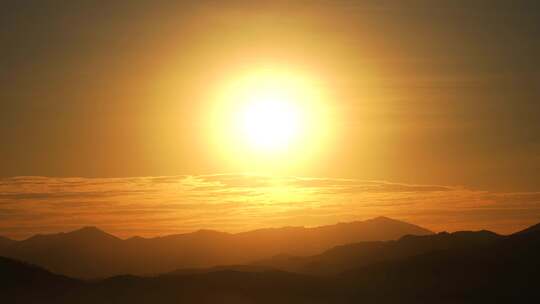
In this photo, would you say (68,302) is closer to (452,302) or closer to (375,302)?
(375,302)

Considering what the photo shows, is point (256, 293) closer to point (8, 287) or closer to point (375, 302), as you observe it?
point (375, 302)

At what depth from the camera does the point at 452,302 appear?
198 metres

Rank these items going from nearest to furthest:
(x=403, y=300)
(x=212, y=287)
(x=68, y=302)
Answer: (x=68, y=302), (x=212, y=287), (x=403, y=300)

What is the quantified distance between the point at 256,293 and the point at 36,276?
5515 centimetres

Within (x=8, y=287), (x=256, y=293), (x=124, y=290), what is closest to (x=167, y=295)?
(x=124, y=290)

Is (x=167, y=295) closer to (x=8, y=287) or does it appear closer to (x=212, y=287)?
(x=212, y=287)

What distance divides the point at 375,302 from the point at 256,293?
92.8 feet

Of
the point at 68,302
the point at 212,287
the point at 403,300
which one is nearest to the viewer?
the point at 68,302

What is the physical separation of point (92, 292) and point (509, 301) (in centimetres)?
9983

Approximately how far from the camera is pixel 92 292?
579ft

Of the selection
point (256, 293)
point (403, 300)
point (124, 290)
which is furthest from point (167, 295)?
point (403, 300)

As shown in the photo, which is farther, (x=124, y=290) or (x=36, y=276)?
(x=36, y=276)

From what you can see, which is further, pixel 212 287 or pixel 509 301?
pixel 509 301

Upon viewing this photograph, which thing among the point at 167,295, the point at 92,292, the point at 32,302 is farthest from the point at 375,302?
the point at 32,302
